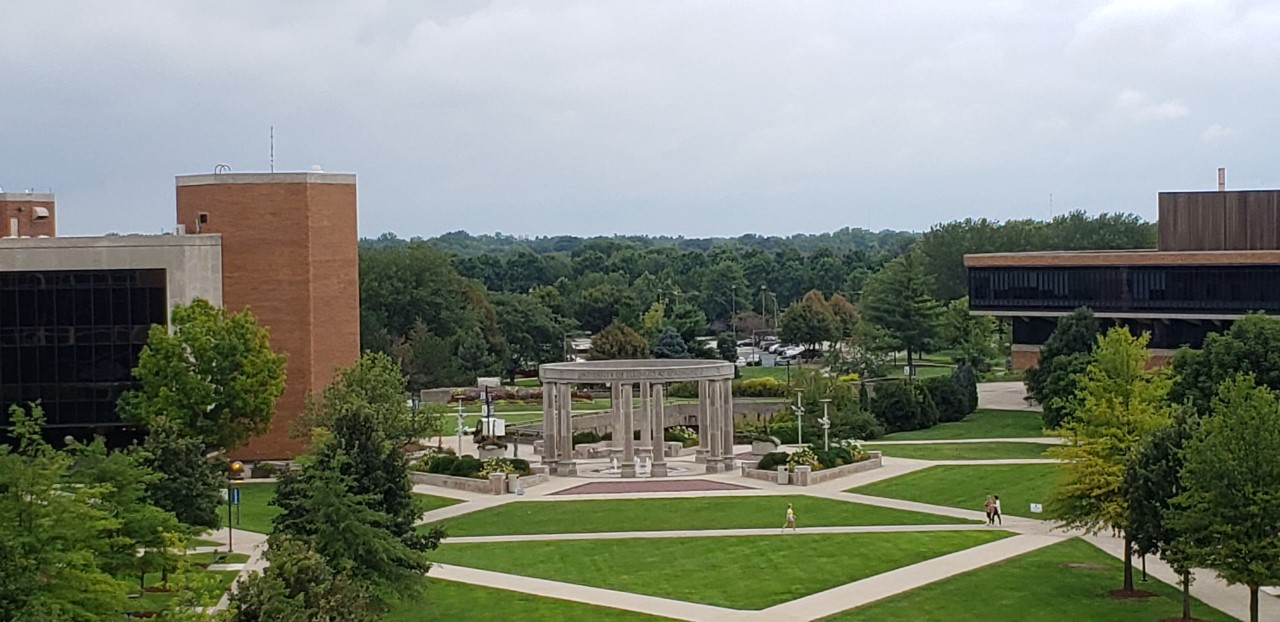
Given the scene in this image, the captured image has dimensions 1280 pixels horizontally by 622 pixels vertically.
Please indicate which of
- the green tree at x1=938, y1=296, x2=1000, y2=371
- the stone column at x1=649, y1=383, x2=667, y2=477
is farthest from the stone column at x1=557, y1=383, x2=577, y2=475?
the green tree at x1=938, y1=296, x2=1000, y2=371

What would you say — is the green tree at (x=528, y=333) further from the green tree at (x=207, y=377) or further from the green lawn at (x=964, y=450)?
the green tree at (x=207, y=377)

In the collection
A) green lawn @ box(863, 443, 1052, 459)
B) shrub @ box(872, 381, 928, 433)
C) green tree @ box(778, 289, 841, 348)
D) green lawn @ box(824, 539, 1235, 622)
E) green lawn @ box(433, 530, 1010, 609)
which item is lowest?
green lawn @ box(824, 539, 1235, 622)

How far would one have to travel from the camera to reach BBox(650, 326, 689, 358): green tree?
11556 cm

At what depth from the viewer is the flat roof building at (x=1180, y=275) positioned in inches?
3546

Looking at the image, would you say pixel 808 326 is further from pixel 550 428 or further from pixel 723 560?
pixel 723 560

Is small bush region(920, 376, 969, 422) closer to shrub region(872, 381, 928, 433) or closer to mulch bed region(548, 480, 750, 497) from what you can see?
shrub region(872, 381, 928, 433)

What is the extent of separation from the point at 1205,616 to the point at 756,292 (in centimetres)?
15367

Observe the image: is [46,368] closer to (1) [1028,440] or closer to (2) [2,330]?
(2) [2,330]

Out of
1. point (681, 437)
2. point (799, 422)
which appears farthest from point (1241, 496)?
point (681, 437)

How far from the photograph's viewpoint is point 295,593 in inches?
1176

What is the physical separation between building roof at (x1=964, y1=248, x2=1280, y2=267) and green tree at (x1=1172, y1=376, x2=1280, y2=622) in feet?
181

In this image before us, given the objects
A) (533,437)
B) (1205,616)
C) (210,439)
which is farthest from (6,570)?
(533,437)

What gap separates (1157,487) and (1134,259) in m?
57.9

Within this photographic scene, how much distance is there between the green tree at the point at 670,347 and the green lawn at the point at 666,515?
57.1 meters
